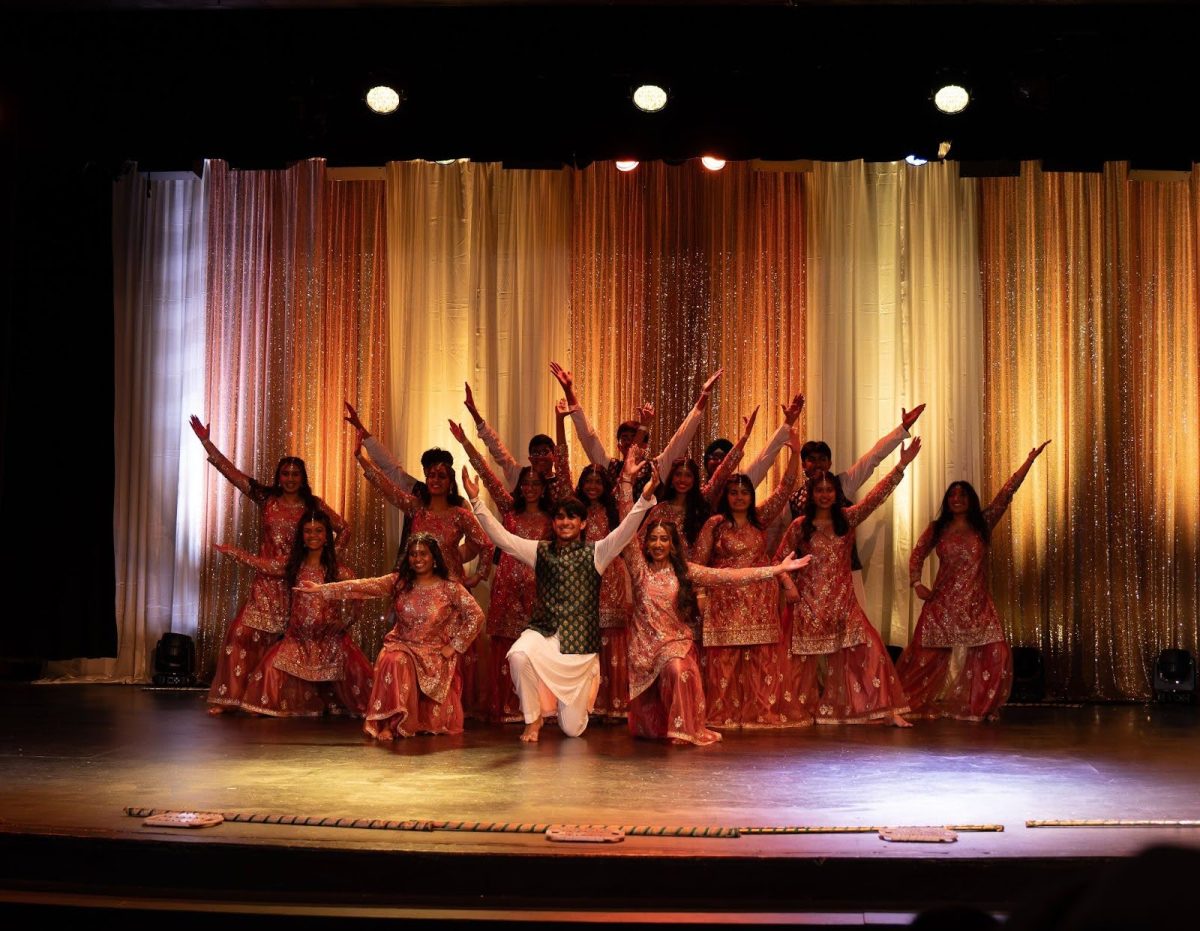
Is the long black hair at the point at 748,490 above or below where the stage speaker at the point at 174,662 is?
above

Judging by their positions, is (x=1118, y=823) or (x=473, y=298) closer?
(x=1118, y=823)

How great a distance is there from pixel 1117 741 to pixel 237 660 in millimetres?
3760

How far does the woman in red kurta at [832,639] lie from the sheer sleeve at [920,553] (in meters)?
0.40

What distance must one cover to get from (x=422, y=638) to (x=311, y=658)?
74 cm

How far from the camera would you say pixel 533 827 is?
3.67 meters

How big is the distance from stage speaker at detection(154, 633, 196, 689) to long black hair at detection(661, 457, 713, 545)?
2.66 meters

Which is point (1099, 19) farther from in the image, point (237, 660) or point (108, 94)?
point (237, 660)

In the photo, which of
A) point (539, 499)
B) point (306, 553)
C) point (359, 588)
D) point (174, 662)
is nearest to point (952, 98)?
point (539, 499)

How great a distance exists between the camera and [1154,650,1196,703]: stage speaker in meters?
6.80

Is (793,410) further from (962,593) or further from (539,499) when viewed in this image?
(539,499)

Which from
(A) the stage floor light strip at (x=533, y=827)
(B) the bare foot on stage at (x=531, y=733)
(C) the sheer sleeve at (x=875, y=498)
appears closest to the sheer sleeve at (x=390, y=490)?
(B) the bare foot on stage at (x=531, y=733)

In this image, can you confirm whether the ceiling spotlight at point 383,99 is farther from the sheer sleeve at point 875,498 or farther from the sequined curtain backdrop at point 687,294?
the sheer sleeve at point 875,498

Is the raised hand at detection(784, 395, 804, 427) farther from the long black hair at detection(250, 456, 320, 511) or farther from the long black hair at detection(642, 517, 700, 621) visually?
the long black hair at detection(250, 456, 320, 511)

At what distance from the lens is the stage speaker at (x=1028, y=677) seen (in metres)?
6.89
